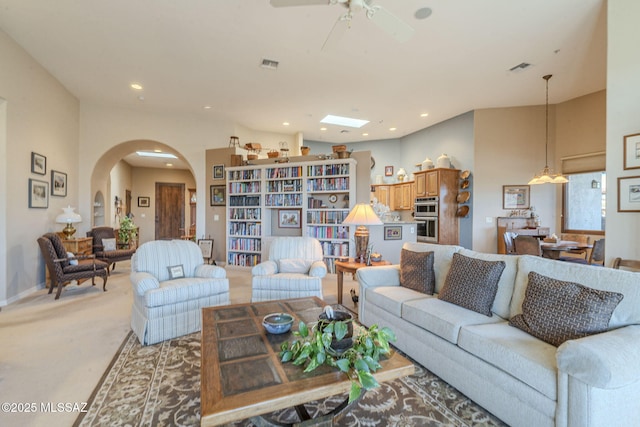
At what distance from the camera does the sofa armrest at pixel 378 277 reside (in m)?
2.96

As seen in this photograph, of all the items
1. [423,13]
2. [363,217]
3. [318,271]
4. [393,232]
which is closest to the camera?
[423,13]

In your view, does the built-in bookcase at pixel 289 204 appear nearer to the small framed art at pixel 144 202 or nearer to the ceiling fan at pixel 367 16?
the ceiling fan at pixel 367 16

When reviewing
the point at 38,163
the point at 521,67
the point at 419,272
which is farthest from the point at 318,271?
the point at 38,163

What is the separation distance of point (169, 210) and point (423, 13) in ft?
33.4

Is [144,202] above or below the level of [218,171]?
below

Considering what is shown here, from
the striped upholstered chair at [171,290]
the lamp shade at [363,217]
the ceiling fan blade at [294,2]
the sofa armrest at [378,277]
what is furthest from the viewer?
the lamp shade at [363,217]

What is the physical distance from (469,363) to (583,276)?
2.89ft

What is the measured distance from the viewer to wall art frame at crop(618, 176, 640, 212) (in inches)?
106

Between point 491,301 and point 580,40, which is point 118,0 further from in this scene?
point 580,40

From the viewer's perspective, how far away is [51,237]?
4.05m

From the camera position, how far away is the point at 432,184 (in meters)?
6.50

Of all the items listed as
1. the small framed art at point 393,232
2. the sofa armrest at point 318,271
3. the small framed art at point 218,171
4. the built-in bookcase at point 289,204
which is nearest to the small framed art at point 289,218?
the built-in bookcase at point 289,204

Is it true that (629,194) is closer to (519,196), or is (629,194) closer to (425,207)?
(519,196)

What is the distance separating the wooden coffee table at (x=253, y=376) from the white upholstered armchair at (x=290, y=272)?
125cm
